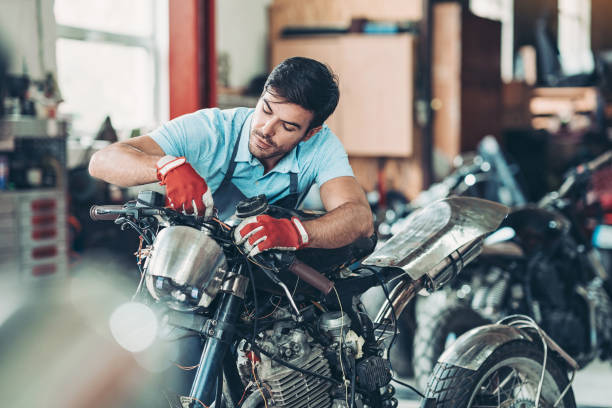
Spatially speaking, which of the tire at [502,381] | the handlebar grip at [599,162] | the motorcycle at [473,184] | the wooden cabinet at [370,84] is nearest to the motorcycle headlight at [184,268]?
the tire at [502,381]

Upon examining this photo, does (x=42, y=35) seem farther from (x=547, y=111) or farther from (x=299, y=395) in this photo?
(x=547, y=111)

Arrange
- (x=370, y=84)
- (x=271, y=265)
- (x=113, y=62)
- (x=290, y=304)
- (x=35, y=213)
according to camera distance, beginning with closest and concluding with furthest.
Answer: (x=271, y=265), (x=290, y=304), (x=35, y=213), (x=113, y=62), (x=370, y=84)

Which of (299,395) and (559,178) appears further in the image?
(559,178)

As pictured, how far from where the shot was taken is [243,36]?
563 centimetres

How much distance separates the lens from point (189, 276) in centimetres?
148

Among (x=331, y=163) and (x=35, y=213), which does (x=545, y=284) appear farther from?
(x=35, y=213)

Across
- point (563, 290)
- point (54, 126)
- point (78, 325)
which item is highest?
point (54, 126)

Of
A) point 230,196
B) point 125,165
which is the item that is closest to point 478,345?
point 230,196

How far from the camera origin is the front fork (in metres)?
1.55

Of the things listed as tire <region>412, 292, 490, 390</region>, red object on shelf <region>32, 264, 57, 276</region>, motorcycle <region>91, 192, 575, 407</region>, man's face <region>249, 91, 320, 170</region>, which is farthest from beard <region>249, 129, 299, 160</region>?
red object on shelf <region>32, 264, 57, 276</region>

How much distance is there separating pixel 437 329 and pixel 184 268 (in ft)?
5.65

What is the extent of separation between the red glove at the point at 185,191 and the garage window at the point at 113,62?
2661 mm

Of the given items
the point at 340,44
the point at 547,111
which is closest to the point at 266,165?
the point at 340,44

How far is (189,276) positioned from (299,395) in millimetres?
440
